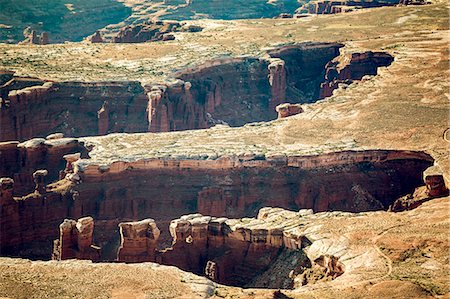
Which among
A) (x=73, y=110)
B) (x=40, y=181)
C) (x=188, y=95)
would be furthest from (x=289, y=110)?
(x=40, y=181)

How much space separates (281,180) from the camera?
6444cm

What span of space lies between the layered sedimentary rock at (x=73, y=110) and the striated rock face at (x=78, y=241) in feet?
89.6

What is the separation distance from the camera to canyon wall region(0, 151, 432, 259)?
6325 cm

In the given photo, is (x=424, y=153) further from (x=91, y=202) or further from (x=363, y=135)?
(x=91, y=202)

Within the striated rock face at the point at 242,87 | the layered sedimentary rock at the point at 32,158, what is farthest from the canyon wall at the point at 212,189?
the striated rock face at the point at 242,87

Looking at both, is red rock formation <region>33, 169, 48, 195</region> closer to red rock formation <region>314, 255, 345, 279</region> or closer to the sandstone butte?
the sandstone butte

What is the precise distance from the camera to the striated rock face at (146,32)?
117 metres

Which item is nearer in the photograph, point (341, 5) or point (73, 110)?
point (73, 110)

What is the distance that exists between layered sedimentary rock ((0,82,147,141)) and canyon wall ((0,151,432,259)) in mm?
18880

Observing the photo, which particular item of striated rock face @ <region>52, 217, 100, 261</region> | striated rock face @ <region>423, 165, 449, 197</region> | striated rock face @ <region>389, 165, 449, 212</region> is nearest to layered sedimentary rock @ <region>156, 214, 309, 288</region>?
striated rock face @ <region>52, 217, 100, 261</region>

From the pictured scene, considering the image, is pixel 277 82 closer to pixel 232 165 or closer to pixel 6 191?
pixel 232 165

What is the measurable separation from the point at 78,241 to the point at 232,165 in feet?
43.9

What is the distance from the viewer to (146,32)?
4697 inches

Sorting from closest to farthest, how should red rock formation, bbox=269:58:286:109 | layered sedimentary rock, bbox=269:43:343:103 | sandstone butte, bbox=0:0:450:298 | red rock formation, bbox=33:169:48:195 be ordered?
1. sandstone butte, bbox=0:0:450:298
2. red rock formation, bbox=33:169:48:195
3. red rock formation, bbox=269:58:286:109
4. layered sedimentary rock, bbox=269:43:343:103
